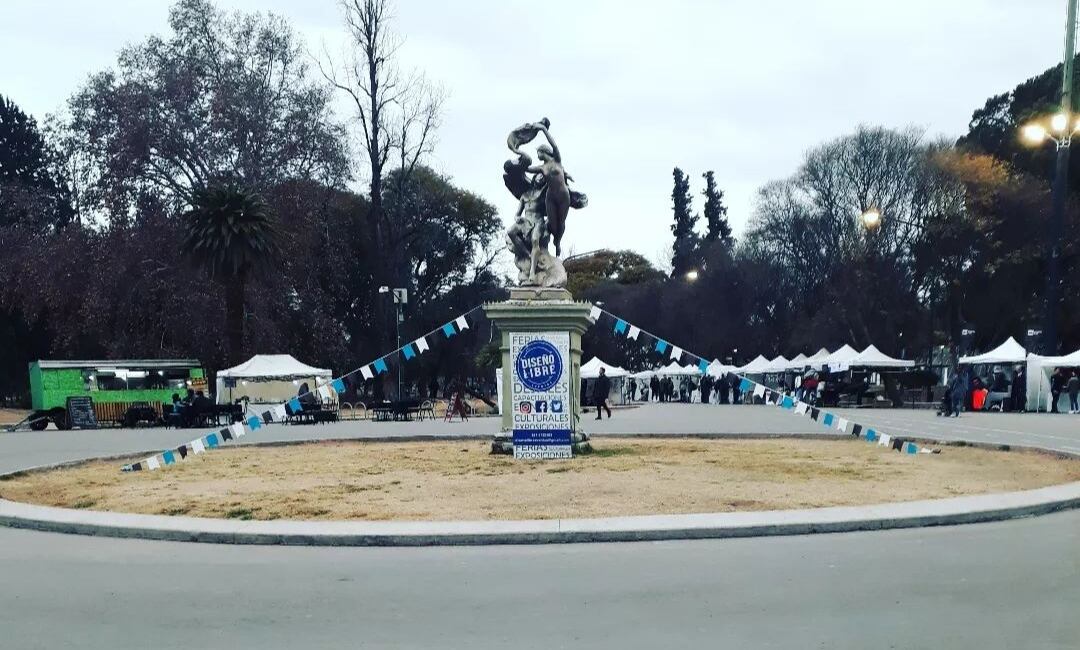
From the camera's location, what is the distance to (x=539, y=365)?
18.2 metres

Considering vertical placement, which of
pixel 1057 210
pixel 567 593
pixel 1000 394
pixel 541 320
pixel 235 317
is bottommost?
pixel 567 593

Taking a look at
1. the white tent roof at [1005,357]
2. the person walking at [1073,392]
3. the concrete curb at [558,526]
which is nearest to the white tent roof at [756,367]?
the white tent roof at [1005,357]

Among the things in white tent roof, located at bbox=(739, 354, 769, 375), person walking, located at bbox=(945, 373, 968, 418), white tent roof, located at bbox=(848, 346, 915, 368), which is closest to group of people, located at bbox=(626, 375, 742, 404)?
white tent roof, located at bbox=(739, 354, 769, 375)

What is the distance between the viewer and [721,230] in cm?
9631

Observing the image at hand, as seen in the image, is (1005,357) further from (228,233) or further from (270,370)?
(228,233)

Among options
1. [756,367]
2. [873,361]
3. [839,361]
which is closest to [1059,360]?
[873,361]

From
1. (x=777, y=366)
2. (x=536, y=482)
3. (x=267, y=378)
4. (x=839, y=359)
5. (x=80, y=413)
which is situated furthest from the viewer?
(x=777, y=366)

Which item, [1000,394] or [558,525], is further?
[1000,394]

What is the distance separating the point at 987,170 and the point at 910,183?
4.05 m

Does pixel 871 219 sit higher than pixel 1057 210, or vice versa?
pixel 871 219

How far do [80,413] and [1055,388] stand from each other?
119ft

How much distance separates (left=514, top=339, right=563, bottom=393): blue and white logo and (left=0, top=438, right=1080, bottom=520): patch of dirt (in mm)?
1402

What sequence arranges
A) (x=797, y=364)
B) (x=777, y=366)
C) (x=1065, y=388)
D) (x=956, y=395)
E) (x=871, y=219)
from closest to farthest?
1. (x=956, y=395)
2. (x=1065, y=388)
3. (x=871, y=219)
4. (x=797, y=364)
5. (x=777, y=366)

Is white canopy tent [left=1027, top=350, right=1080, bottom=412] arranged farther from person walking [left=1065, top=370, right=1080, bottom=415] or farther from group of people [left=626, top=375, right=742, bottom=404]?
group of people [left=626, top=375, right=742, bottom=404]
